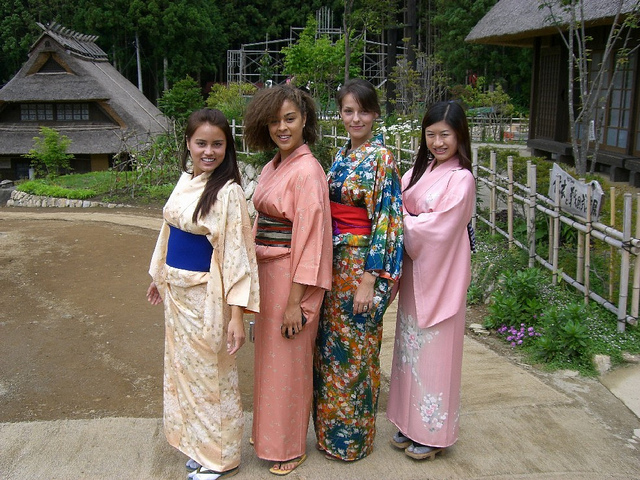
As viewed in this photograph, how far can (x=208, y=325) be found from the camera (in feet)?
8.38

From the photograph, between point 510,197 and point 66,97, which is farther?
point 66,97

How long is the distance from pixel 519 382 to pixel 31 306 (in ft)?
13.6

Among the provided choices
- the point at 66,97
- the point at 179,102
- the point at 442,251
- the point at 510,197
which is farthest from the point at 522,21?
the point at 66,97

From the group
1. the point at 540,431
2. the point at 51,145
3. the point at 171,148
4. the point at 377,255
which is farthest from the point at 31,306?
the point at 51,145

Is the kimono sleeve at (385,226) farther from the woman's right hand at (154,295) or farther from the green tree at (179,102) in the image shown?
the green tree at (179,102)

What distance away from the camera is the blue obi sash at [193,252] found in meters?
2.58

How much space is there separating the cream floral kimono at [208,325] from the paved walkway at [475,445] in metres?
0.21

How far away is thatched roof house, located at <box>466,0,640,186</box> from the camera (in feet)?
27.7

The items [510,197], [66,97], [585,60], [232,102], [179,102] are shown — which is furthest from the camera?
[66,97]

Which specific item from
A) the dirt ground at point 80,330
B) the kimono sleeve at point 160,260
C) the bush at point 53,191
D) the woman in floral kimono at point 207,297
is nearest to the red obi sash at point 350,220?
the woman in floral kimono at point 207,297

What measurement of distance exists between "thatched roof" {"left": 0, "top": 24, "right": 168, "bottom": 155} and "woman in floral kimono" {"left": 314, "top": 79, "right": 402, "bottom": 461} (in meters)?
17.8

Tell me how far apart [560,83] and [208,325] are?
32.1ft

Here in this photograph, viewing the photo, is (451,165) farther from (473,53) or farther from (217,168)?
(473,53)

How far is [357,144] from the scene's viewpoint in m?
2.73
